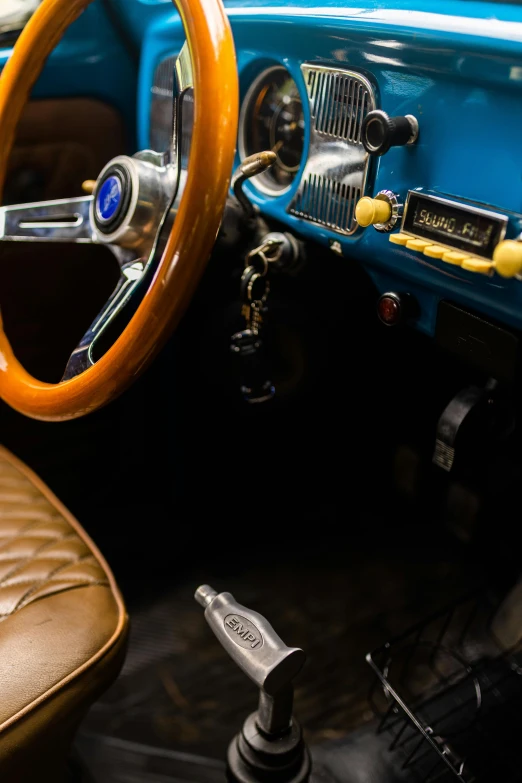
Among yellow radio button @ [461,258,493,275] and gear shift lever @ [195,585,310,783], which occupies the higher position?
yellow radio button @ [461,258,493,275]

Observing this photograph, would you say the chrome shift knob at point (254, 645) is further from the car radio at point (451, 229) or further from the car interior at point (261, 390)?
the car radio at point (451, 229)

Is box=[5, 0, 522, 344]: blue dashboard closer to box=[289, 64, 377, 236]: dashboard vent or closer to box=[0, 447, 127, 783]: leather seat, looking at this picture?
box=[289, 64, 377, 236]: dashboard vent

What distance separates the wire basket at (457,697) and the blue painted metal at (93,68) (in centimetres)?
101

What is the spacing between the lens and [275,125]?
101 cm

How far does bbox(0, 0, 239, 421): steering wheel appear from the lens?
0.60 meters

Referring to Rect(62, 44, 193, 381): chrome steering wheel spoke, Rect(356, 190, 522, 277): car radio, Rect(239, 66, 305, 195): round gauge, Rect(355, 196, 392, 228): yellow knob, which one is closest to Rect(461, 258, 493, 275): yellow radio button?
Rect(356, 190, 522, 277): car radio

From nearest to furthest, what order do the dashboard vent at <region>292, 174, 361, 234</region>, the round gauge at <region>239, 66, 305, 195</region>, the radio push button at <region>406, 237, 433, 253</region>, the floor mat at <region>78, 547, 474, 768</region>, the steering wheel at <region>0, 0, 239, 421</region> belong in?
1. the steering wheel at <region>0, 0, 239, 421</region>
2. the radio push button at <region>406, 237, 433, 253</region>
3. the dashboard vent at <region>292, 174, 361, 234</region>
4. the round gauge at <region>239, 66, 305, 195</region>
5. the floor mat at <region>78, 547, 474, 768</region>

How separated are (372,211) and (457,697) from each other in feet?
2.41

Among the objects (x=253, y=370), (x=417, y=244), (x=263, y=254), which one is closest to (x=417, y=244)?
(x=417, y=244)

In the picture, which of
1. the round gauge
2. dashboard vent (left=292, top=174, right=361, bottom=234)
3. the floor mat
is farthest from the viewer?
the floor mat

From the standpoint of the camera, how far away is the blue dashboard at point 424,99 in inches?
25.7

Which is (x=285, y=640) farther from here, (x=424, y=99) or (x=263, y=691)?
(x=424, y=99)

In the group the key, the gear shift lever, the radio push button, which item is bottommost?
the gear shift lever

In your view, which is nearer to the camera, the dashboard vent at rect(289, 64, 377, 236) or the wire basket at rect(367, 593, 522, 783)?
the dashboard vent at rect(289, 64, 377, 236)
